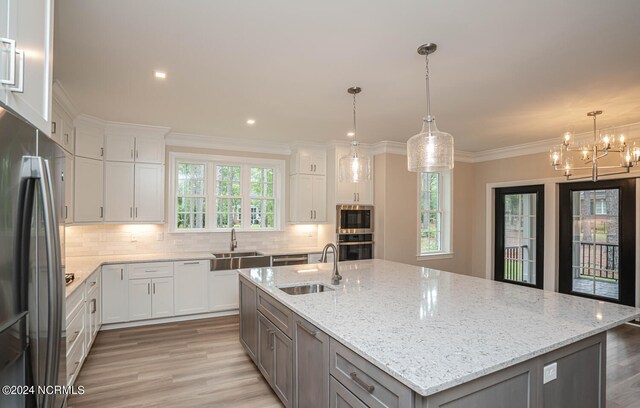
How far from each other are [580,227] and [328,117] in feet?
13.6

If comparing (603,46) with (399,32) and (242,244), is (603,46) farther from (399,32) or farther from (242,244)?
(242,244)

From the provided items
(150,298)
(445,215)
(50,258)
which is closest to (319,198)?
(445,215)

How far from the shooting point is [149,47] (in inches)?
91.8

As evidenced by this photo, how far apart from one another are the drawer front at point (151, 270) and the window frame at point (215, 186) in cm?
71

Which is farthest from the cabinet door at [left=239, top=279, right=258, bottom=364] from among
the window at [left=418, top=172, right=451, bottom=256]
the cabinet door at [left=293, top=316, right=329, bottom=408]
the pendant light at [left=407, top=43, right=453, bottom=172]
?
the window at [left=418, top=172, right=451, bottom=256]

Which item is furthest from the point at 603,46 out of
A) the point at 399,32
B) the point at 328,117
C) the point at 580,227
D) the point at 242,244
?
the point at 242,244

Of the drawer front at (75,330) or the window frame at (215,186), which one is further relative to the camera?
the window frame at (215,186)

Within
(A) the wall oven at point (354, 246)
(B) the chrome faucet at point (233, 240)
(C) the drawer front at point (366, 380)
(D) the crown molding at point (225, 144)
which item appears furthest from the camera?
(A) the wall oven at point (354, 246)

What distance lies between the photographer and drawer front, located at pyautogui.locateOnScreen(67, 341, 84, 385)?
246 centimetres

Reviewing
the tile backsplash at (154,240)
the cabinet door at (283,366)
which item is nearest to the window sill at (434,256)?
the tile backsplash at (154,240)

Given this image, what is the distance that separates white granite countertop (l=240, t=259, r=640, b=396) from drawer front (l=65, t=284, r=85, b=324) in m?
1.37

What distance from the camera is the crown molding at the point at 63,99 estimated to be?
119 inches

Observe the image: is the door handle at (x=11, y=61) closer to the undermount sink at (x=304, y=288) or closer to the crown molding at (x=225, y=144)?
the undermount sink at (x=304, y=288)

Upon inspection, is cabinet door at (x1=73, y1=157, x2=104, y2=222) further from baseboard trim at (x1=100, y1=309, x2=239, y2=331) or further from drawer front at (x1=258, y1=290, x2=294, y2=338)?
drawer front at (x1=258, y1=290, x2=294, y2=338)
